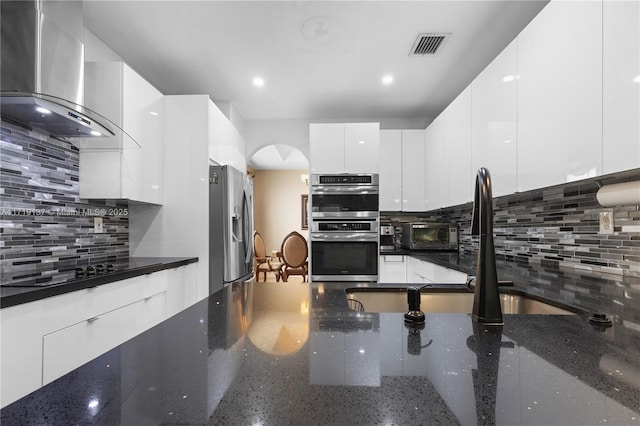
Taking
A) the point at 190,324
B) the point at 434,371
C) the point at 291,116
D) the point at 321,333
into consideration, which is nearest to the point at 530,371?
the point at 434,371

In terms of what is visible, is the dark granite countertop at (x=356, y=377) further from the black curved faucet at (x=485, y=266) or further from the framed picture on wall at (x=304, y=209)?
the framed picture on wall at (x=304, y=209)

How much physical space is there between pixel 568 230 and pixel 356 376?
2.06 meters

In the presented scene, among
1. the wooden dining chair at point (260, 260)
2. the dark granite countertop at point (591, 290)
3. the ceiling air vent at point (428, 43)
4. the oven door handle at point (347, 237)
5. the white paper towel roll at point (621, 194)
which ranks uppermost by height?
the ceiling air vent at point (428, 43)

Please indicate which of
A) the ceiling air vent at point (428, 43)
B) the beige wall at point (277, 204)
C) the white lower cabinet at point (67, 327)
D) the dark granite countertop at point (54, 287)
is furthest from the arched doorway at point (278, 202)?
the dark granite countertop at point (54, 287)

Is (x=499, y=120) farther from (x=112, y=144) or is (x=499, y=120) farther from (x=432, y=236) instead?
(x=112, y=144)

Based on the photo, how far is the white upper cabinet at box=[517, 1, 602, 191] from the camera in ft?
4.38

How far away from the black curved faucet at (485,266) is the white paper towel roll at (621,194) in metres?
1.00

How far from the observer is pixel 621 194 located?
4.34 feet

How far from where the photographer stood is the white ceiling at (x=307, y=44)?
6.91 feet

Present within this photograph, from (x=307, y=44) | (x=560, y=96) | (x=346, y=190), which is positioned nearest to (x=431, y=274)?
(x=346, y=190)

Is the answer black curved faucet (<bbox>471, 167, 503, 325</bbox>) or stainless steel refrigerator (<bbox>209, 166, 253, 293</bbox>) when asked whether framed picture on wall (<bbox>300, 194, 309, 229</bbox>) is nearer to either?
stainless steel refrigerator (<bbox>209, 166, 253, 293</bbox>)

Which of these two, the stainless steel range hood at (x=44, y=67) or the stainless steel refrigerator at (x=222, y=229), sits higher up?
the stainless steel range hood at (x=44, y=67)

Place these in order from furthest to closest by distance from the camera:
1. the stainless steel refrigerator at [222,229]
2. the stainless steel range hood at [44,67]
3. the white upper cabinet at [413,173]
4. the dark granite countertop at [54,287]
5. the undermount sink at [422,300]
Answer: the white upper cabinet at [413,173]
the stainless steel refrigerator at [222,229]
the stainless steel range hood at [44,67]
the undermount sink at [422,300]
the dark granite countertop at [54,287]

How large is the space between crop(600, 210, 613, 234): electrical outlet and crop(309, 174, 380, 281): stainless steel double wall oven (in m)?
1.88
